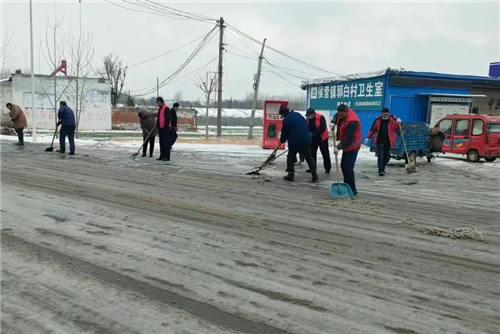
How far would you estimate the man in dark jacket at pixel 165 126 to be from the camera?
1214 centimetres

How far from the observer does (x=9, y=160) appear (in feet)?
37.7

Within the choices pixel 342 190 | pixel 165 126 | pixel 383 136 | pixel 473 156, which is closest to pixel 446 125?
pixel 473 156

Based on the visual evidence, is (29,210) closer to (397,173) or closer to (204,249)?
A: (204,249)

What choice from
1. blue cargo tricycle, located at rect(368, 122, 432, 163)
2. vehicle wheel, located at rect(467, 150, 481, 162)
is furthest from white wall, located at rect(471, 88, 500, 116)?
blue cargo tricycle, located at rect(368, 122, 432, 163)

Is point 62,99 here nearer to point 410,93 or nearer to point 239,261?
point 410,93

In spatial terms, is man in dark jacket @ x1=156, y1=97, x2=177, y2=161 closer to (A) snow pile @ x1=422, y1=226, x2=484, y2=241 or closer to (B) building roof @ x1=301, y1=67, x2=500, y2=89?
(A) snow pile @ x1=422, y1=226, x2=484, y2=241

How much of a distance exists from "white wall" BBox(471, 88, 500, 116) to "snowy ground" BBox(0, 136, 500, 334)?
17614mm

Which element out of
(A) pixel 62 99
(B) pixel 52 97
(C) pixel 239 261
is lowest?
(C) pixel 239 261

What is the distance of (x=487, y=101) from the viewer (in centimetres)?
2316

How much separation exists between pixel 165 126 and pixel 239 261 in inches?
343

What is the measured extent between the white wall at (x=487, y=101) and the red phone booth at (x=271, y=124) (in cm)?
1263

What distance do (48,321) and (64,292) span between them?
44cm

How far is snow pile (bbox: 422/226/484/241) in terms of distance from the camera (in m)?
5.18

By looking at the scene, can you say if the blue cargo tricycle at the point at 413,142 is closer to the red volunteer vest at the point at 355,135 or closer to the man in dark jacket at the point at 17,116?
the red volunteer vest at the point at 355,135
